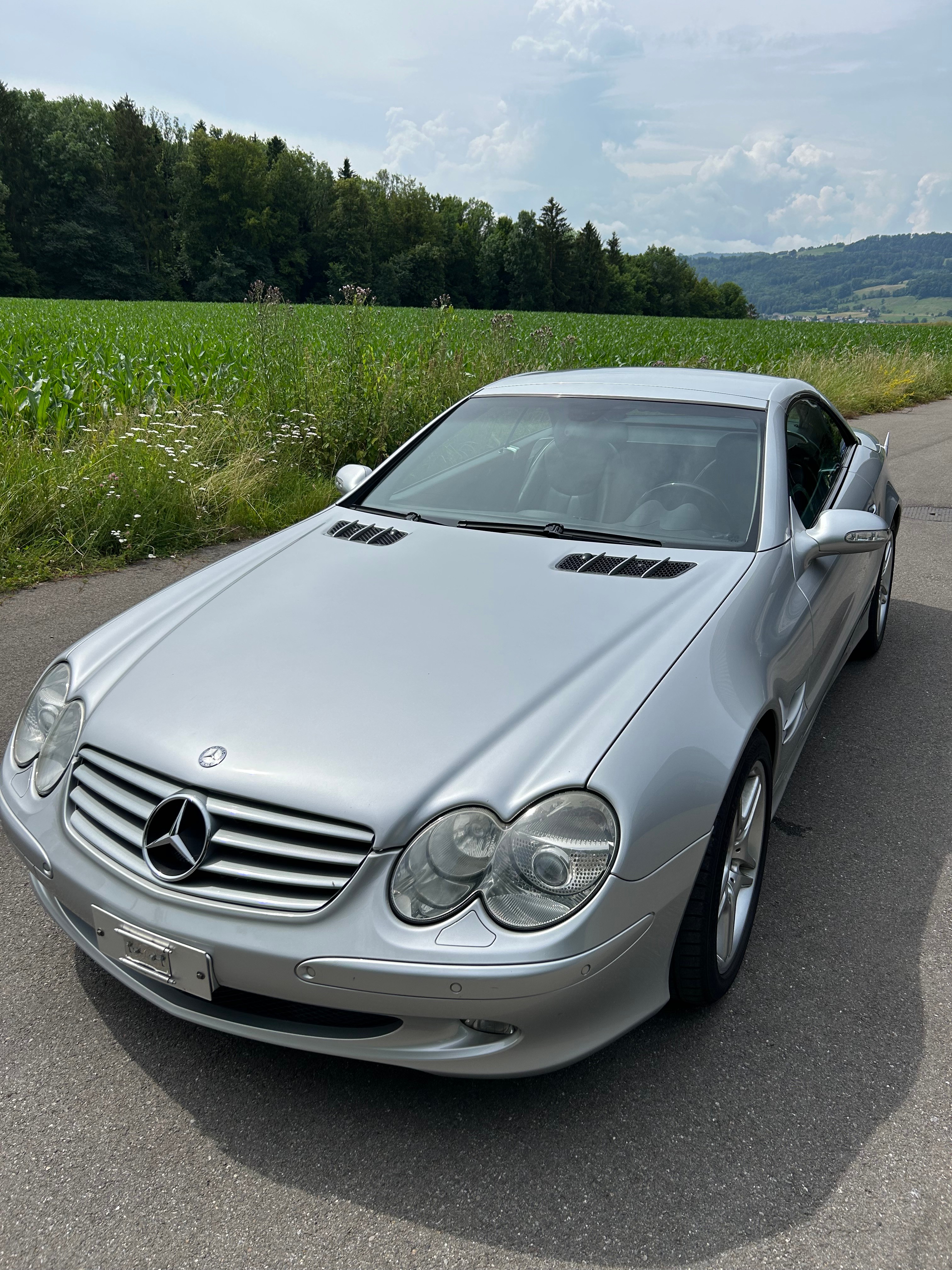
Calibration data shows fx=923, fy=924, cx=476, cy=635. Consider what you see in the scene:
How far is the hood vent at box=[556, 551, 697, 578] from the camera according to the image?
2656 millimetres

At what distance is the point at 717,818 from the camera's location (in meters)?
2.05

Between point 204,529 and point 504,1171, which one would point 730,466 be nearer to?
point 504,1171

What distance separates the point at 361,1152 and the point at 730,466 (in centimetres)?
230

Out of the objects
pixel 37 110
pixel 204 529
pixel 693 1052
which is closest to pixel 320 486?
pixel 204 529

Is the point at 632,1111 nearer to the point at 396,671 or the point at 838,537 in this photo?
Result: the point at 396,671

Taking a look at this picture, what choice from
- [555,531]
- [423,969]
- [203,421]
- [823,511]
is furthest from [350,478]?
[203,421]

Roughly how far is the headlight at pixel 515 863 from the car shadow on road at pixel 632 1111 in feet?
1.82

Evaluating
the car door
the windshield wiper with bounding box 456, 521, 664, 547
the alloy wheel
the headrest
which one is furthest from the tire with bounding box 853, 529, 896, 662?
the windshield wiper with bounding box 456, 521, 664, 547

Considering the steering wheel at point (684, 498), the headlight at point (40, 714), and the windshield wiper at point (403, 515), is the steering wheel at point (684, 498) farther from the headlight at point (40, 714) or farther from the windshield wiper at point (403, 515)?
the headlight at point (40, 714)

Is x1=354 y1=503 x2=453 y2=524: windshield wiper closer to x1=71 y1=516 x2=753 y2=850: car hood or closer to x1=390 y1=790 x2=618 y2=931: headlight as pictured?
x1=71 y1=516 x2=753 y2=850: car hood

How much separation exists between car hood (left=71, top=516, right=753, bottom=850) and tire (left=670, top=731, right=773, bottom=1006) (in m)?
0.35

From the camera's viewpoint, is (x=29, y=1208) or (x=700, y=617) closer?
(x=29, y=1208)

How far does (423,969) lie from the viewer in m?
1.67

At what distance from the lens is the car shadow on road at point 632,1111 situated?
1760 mm
